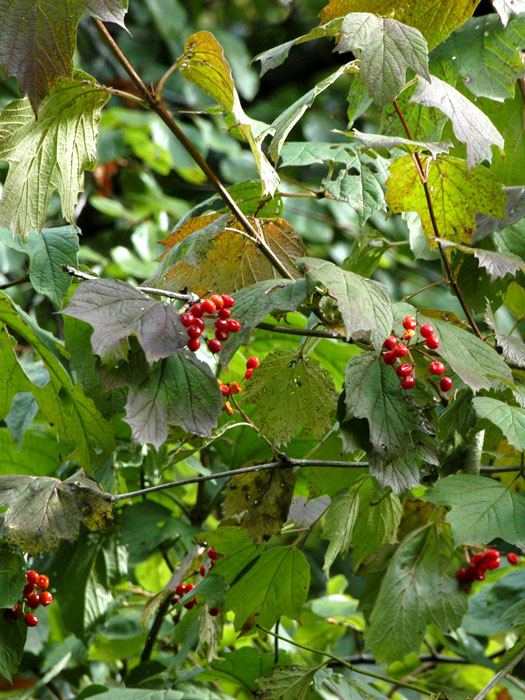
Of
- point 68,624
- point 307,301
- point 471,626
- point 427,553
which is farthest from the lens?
point 471,626

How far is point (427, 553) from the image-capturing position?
0.95m

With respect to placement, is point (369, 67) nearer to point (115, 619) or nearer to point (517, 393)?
point (517, 393)

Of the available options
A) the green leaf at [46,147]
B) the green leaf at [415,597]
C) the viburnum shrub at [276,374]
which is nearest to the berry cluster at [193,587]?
the viburnum shrub at [276,374]

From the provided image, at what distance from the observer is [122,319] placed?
0.61 metres

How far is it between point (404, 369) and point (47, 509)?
32 cm

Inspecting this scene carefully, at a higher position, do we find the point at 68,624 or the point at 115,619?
the point at 68,624

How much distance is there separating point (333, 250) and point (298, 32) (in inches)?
40.9

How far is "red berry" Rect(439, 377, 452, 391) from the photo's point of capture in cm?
77

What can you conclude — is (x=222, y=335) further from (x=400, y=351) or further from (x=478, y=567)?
(x=478, y=567)

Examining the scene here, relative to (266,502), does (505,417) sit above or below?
above

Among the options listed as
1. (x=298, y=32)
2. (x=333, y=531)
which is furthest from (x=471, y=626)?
(x=298, y=32)

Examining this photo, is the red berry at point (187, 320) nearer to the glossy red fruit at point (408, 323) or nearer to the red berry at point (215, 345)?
the red berry at point (215, 345)

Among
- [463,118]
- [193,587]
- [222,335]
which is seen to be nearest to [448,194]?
[463,118]

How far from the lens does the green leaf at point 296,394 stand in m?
0.80
